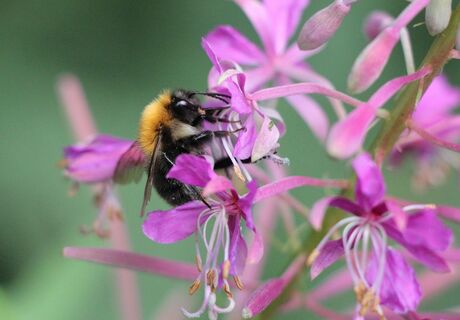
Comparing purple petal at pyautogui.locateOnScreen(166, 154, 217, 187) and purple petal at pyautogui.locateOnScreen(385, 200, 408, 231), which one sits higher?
purple petal at pyautogui.locateOnScreen(166, 154, 217, 187)

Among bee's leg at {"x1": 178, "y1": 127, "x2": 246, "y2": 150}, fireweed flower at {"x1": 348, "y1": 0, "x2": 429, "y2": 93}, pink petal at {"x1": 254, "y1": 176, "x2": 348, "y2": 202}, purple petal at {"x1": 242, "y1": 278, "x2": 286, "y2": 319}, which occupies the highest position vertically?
fireweed flower at {"x1": 348, "y1": 0, "x2": 429, "y2": 93}

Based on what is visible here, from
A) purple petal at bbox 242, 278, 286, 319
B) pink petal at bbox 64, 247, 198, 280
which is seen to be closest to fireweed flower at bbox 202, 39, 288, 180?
purple petal at bbox 242, 278, 286, 319

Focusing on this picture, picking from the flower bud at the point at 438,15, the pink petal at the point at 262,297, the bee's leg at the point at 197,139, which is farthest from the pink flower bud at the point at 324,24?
the pink petal at the point at 262,297

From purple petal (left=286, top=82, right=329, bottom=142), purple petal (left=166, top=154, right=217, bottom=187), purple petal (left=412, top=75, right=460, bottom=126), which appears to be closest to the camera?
purple petal (left=166, top=154, right=217, bottom=187)

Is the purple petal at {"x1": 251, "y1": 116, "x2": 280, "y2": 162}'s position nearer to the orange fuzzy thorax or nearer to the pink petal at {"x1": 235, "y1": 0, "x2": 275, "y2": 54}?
the orange fuzzy thorax

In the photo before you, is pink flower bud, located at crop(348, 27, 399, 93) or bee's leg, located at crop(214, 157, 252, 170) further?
bee's leg, located at crop(214, 157, 252, 170)

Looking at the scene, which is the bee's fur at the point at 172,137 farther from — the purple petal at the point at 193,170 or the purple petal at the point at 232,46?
the purple petal at the point at 232,46

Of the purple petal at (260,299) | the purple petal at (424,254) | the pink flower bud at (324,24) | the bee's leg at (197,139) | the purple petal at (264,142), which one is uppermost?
the pink flower bud at (324,24)
